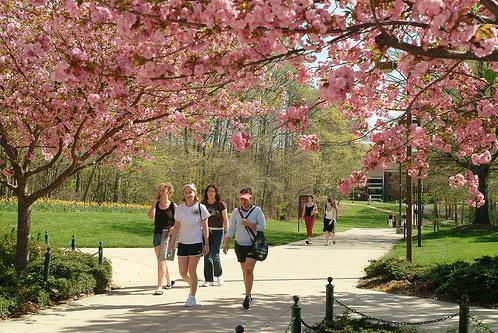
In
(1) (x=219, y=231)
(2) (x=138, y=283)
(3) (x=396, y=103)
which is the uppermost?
(3) (x=396, y=103)

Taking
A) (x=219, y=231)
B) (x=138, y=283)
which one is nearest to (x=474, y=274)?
(x=219, y=231)

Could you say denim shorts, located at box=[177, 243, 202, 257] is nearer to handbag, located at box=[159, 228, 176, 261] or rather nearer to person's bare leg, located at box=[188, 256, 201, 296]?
person's bare leg, located at box=[188, 256, 201, 296]

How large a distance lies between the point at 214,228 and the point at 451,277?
4.28 metres

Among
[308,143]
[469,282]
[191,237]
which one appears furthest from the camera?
[469,282]

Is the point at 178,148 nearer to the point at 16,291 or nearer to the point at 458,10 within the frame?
the point at 16,291

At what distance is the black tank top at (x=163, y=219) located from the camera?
9703 mm

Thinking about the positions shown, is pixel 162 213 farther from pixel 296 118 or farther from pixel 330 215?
pixel 330 215

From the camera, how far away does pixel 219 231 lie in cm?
1057

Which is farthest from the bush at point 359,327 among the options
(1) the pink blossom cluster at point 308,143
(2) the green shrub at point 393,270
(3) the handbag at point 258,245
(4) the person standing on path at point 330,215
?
(4) the person standing on path at point 330,215

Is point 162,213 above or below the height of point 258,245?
above

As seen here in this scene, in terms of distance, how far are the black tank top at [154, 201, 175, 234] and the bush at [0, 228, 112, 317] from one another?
1.24m

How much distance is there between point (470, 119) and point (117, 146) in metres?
5.79

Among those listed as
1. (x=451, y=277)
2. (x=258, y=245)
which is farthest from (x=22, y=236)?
(x=451, y=277)

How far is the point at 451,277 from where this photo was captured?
31.9ft
